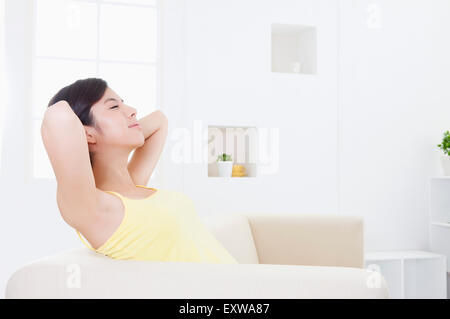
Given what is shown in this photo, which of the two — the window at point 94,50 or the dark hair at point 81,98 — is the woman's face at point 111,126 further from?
the window at point 94,50

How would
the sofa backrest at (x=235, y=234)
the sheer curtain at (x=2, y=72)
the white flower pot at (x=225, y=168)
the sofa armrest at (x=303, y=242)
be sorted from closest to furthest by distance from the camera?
the sofa backrest at (x=235, y=234) → the sofa armrest at (x=303, y=242) → the sheer curtain at (x=2, y=72) → the white flower pot at (x=225, y=168)

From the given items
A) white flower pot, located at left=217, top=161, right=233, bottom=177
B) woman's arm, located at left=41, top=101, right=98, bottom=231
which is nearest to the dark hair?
woman's arm, located at left=41, top=101, right=98, bottom=231

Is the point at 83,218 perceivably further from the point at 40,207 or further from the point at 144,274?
the point at 40,207

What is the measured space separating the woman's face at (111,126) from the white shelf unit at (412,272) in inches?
86.4

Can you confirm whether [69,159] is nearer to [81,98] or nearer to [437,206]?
[81,98]

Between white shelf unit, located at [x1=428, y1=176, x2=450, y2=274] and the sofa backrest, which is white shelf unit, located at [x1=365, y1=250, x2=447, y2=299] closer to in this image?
white shelf unit, located at [x1=428, y1=176, x2=450, y2=274]

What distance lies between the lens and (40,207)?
9.02ft

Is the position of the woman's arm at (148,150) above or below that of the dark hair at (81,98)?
below

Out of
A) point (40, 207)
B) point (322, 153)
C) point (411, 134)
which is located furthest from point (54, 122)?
point (411, 134)

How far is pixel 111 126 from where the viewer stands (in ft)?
3.97

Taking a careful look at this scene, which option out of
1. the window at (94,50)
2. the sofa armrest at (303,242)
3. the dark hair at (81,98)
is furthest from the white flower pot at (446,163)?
the dark hair at (81,98)

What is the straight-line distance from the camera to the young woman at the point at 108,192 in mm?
985

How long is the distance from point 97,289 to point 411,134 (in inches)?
115

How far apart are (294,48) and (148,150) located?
2.18 meters
